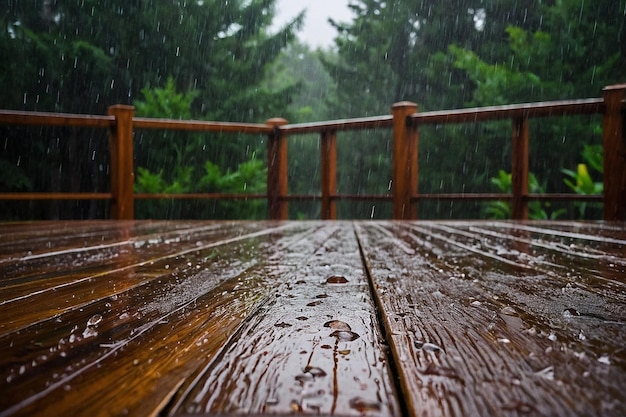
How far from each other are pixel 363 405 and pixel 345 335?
160 mm

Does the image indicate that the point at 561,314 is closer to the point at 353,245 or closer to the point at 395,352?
the point at 395,352

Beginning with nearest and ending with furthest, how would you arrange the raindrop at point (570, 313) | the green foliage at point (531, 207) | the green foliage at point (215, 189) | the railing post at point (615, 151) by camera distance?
the raindrop at point (570, 313) → the railing post at point (615, 151) → the green foliage at point (531, 207) → the green foliage at point (215, 189)

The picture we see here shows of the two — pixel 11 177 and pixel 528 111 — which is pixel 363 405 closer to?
pixel 528 111

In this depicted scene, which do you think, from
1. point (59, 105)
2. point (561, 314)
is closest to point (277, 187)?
point (561, 314)

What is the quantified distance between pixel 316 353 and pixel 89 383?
160mm

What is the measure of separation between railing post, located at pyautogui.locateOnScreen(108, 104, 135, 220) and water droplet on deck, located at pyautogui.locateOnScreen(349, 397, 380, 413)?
3170 mm

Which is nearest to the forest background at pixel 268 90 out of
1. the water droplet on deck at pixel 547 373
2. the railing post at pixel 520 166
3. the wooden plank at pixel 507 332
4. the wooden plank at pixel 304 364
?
the railing post at pixel 520 166

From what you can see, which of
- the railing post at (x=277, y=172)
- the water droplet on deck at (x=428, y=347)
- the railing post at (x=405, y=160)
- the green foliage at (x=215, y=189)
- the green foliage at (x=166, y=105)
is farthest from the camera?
the green foliage at (x=166, y=105)

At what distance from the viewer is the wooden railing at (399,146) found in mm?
2639

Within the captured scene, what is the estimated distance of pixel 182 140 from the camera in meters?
7.32

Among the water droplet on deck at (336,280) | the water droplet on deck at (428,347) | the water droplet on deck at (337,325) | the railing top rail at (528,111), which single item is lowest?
the water droplet on deck at (336,280)

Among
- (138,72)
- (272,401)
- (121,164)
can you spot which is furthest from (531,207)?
(272,401)

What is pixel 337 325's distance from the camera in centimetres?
51

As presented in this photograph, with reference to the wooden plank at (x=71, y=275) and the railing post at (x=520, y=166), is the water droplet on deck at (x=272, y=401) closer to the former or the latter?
the wooden plank at (x=71, y=275)
